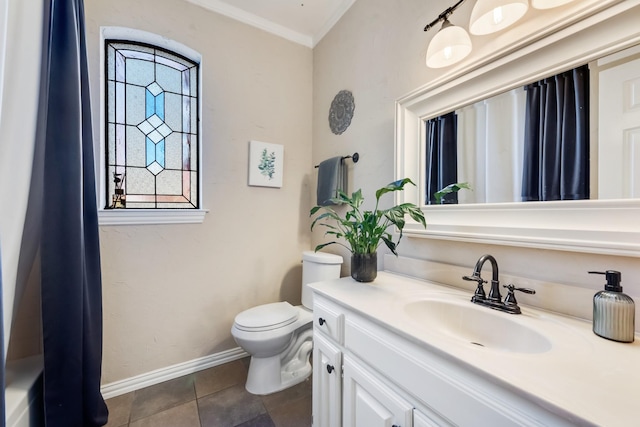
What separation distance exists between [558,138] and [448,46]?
562mm

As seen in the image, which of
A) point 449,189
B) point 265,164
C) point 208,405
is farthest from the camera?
point 265,164

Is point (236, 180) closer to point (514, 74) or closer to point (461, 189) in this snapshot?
point (461, 189)

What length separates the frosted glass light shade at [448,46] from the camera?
3.36 feet

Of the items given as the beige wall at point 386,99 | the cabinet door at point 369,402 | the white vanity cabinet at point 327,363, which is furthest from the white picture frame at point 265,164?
the cabinet door at point 369,402

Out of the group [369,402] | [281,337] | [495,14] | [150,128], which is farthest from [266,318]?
[495,14]

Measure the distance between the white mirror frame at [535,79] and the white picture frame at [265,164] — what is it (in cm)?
110

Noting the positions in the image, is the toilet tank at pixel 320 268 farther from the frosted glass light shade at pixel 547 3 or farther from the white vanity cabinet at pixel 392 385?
the frosted glass light shade at pixel 547 3

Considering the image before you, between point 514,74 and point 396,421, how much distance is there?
47.0 inches

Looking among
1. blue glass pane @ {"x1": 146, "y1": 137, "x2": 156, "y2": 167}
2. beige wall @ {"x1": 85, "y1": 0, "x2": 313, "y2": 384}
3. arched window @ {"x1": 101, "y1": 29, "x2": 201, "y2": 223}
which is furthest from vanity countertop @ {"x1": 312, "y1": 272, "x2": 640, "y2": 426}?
blue glass pane @ {"x1": 146, "y1": 137, "x2": 156, "y2": 167}

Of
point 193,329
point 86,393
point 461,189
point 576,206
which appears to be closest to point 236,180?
point 193,329

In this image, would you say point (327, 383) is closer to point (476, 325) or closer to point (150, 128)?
point (476, 325)

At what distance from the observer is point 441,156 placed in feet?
3.92

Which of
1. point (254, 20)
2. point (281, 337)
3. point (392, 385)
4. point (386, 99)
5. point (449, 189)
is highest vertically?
point (254, 20)

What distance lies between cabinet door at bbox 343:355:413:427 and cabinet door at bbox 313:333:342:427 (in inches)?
1.8
